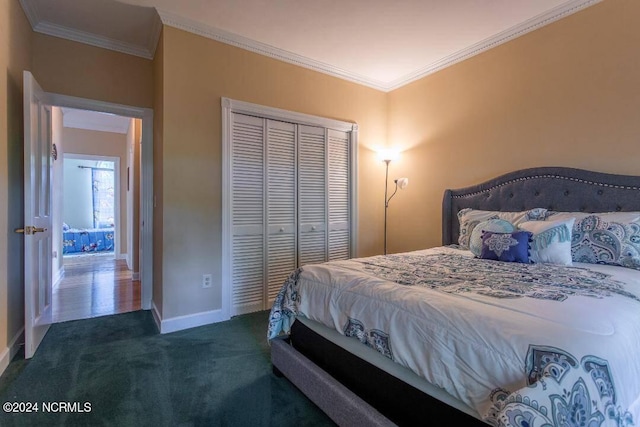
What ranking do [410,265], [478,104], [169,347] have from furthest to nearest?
1. [478,104]
2. [169,347]
3. [410,265]

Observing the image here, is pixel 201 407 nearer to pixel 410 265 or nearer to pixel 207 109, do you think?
pixel 410 265

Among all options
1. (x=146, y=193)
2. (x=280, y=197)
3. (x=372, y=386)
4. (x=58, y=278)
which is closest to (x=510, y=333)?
(x=372, y=386)

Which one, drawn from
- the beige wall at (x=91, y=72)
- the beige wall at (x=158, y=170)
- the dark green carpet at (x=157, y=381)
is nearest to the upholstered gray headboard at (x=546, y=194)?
the dark green carpet at (x=157, y=381)

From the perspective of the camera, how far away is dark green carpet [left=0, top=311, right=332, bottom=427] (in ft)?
5.54

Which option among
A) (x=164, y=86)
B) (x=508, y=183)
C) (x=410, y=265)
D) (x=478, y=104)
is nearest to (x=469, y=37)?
(x=478, y=104)

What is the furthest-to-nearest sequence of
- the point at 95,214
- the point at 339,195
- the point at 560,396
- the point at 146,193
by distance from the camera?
the point at 95,214, the point at 339,195, the point at 146,193, the point at 560,396

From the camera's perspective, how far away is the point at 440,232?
3.64 m

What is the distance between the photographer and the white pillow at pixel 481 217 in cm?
256

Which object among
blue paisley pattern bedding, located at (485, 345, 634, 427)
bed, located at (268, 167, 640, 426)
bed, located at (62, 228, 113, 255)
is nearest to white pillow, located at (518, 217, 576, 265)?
bed, located at (268, 167, 640, 426)

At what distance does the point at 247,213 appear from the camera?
3.24 meters

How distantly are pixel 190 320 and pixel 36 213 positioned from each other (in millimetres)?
1485

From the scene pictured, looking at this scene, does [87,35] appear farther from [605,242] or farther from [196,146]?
[605,242]

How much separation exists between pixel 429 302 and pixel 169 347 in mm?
2141

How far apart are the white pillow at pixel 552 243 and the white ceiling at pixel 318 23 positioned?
5.89 feet
